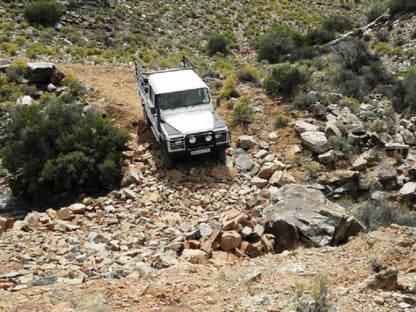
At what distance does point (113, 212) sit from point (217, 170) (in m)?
3.05

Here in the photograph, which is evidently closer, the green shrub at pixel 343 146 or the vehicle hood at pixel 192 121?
the vehicle hood at pixel 192 121

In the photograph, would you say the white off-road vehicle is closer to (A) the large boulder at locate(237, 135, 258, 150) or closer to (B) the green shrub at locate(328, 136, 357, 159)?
(A) the large boulder at locate(237, 135, 258, 150)

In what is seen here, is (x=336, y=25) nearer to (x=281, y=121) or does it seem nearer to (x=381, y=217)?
(x=281, y=121)

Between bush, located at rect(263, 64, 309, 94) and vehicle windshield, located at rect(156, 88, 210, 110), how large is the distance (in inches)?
184

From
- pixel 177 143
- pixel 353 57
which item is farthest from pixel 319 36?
pixel 177 143

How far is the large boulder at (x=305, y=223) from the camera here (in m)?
9.41

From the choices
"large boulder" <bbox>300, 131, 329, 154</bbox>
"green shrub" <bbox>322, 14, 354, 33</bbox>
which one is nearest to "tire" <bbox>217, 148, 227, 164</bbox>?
"large boulder" <bbox>300, 131, 329, 154</bbox>

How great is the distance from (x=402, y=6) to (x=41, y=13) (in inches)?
921

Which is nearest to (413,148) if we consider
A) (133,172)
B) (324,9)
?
(133,172)

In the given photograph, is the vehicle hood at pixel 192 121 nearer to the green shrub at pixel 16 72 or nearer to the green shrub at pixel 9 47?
the green shrub at pixel 16 72

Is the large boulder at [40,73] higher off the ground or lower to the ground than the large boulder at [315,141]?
higher

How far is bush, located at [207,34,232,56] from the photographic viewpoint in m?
30.9

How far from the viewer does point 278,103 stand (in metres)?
16.4

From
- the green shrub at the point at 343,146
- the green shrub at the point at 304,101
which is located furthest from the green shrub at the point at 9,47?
the green shrub at the point at 343,146
